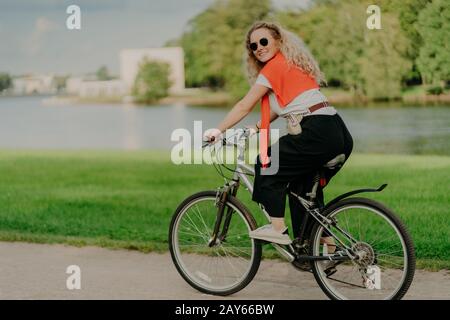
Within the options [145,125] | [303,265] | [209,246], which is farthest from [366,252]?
[145,125]

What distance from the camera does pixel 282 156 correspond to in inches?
184

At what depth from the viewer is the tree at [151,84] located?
8.95m

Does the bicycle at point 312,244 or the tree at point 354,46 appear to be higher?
the tree at point 354,46

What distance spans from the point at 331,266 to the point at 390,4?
4.01m

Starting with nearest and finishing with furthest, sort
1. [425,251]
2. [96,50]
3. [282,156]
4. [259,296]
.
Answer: [282,156]
[259,296]
[425,251]
[96,50]

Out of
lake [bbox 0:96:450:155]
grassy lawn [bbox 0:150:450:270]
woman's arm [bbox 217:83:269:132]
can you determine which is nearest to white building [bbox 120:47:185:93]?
lake [bbox 0:96:450:155]

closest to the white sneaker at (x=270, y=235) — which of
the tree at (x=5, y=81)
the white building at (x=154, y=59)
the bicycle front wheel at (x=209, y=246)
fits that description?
the bicycle front wheel at (x=209, y=246)

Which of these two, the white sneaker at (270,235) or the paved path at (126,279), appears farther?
the paved path at (126,279)

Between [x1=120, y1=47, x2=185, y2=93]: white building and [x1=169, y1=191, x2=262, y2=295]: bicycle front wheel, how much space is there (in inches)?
153

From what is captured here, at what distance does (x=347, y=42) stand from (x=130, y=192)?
107 inches

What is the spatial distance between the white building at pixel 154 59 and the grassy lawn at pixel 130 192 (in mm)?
808

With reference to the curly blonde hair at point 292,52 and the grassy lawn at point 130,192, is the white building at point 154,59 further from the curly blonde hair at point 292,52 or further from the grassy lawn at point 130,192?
the curly blonde hair at point 292,52

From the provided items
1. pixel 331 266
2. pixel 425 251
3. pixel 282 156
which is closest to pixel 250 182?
pixel 282 156
